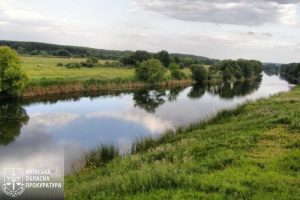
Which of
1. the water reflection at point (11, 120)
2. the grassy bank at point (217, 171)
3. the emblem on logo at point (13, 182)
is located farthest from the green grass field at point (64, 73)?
the emblem on logo at point (13, 182)

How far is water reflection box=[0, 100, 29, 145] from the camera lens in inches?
1077

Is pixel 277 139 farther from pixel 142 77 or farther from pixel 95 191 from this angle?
pixel 142 77

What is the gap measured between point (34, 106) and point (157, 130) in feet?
66.3

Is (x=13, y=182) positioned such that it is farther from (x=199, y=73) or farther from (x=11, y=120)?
(x=199, y=73)

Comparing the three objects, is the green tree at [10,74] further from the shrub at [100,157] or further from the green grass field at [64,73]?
the shrub at [100,157]

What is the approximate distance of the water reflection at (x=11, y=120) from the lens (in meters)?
27.4

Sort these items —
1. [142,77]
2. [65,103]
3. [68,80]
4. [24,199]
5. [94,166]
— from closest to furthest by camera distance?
1. [24,199]
2. [94,166]
3. [65,103]
4. [68,80]
5. [142,77]

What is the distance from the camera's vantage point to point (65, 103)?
47281 millimetres

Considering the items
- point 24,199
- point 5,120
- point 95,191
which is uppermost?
point 24,199

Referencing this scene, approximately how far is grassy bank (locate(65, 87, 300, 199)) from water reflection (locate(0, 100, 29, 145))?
15.2 meters

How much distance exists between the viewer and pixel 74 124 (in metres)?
32.5

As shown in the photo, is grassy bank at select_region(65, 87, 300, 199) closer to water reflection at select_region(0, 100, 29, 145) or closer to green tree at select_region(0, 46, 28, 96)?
water reflection at select_region(0, 100, 29, 145)

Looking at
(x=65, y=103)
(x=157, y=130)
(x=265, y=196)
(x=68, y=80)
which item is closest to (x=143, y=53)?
(x=68, y=80)

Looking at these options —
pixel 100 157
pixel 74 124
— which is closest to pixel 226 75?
pixel 74 124
